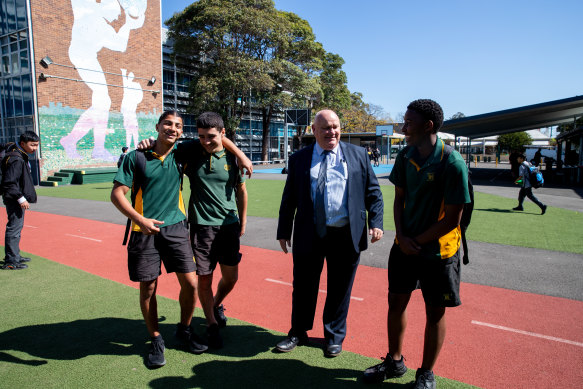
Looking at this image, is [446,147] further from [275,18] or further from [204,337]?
[275,18]

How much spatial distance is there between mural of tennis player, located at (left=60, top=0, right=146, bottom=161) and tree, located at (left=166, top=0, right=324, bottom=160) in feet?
20.1

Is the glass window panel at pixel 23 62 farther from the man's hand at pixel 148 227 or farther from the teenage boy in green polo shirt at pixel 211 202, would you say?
the man's hand at pixel 148 227

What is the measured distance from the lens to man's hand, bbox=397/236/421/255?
98.5 inches

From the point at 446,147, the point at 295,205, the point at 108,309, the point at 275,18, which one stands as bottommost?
the point at 108,309

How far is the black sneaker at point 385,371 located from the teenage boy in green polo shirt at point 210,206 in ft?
4.19

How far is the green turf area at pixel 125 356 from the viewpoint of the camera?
279 centimetres

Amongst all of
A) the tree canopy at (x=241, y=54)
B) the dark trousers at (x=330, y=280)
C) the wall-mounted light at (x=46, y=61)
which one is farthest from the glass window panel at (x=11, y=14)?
the dark trousers at (x=330, y=280)

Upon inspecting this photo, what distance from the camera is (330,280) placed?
10.5 feet

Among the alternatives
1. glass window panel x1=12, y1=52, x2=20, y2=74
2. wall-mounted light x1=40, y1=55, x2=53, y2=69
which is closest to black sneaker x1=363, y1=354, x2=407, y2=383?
wall-mounted light x1=40, y1=55, x2=53, y2=69

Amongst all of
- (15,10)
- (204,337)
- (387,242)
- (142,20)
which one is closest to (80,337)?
Result: (204,337)

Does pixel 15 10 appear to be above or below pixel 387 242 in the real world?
above

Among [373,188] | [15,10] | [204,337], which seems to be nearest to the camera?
[373,188]

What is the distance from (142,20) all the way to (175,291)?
934 inches

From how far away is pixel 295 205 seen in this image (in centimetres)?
328
